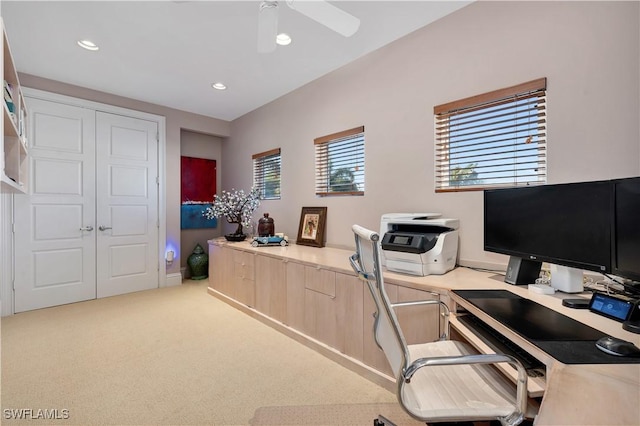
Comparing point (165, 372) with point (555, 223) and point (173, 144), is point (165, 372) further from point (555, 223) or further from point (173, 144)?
point (173, 144)

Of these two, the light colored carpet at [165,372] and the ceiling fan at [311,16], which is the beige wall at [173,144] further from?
the ceiling fan at [311,16]

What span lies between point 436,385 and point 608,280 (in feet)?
3.97

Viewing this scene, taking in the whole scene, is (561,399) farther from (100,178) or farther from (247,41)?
(100,178)

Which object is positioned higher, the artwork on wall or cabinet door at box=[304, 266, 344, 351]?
the artwork on wall

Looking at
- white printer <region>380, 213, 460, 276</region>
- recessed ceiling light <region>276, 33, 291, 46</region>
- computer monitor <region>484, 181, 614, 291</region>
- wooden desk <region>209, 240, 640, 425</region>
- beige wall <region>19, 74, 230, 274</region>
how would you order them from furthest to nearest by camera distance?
1. beige wall <region>19, 74, 230, 274</region>
2. recessed ceiling light <region>276, 33, 291, 46</region>
3. white printer <region>380, 213, 460, 276</region>
4. computer monitor <region>484, 181, 614, 291</region>
5. wooden desk <region>209, 240, 640, 425</region>

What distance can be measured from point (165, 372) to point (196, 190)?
3.37 meters

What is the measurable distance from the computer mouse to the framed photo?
249 centimetres

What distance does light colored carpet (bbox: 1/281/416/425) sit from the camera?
1.75 metres

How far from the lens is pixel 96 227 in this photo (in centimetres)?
381

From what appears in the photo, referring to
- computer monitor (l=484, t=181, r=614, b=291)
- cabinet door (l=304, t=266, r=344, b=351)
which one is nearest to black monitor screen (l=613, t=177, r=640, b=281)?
computer monitor (l=484, t=181, r=614, b=291)

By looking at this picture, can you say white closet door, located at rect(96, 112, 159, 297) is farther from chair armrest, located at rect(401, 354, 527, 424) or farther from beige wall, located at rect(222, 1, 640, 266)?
chair armrest, located at rect(401, 354, 527, 424)

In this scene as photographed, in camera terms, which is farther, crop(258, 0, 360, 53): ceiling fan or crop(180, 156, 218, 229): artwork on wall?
crop(180, 156, 218, 229): artwork on wall

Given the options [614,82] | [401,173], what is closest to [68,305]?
[401,173]

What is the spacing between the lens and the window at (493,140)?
72.4 inches
